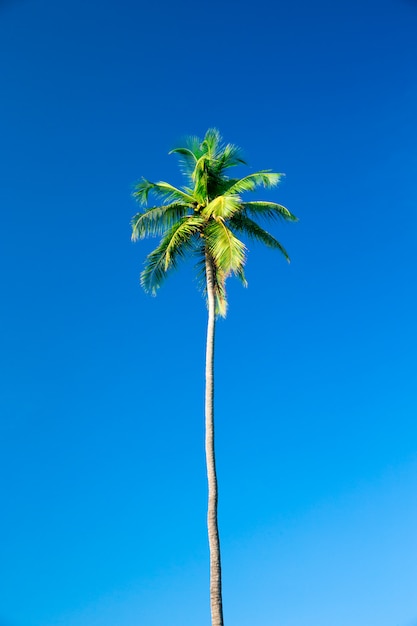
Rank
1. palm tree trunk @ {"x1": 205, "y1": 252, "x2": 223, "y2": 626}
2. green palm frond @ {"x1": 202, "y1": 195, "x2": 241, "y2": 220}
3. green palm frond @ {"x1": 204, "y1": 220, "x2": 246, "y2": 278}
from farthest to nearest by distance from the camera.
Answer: green palm frond @ {"x1": 202, "y1": 195, "x2": 241, "y2": 220} < green palm frond @ {"x1": 204, "y1": 220, "x2": 246, "y2": 278} < palm tree trunk @ {"x1": 205, "y1": 252, "x2": 223, "y2": 626}

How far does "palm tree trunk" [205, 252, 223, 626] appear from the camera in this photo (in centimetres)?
1462

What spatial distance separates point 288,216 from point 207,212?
133 inches

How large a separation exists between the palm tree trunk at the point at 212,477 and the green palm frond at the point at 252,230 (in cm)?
223

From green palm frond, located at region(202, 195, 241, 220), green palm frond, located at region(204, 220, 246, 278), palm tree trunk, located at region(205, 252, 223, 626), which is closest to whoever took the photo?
palm tree trunk, located at region(205, 252, 223, 626)

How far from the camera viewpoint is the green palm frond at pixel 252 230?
20.9 m

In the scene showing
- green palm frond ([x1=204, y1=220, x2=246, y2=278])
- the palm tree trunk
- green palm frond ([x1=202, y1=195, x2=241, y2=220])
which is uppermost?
green palm frond ([x1=202, y1=195, x2=241, y2=220])

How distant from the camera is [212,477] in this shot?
54.0 ft

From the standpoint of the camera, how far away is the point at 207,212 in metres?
19.4

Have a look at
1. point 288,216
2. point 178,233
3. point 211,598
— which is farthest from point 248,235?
point 211,598

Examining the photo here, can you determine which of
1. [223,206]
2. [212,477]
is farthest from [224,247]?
[212,477]

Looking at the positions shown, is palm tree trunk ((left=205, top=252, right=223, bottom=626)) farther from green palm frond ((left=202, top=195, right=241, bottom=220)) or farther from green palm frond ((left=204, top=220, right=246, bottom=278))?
green palm frond ((left=202, top=195, right=241, bottom=220))

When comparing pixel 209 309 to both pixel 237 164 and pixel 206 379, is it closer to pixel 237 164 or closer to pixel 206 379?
pixel 206 379

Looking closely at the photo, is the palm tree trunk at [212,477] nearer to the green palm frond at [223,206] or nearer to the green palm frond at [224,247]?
the green palm frond at [224,247]

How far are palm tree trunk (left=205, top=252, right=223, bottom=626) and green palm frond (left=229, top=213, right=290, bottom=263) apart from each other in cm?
223
